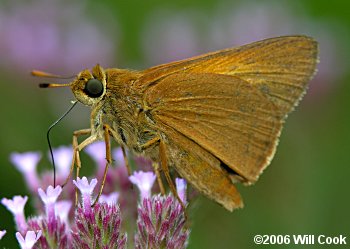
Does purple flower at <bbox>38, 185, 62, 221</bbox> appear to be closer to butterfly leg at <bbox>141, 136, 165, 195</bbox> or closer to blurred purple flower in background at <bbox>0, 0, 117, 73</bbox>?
butterfly leg at <bbox>141, 136, 165, 195</bbox>

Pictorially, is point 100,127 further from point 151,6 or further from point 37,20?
point 151,6

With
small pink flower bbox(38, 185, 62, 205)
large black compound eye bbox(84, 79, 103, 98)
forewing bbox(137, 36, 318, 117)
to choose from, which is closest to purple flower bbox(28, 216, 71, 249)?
small pink flower bbox(38, 185, 62, 205)

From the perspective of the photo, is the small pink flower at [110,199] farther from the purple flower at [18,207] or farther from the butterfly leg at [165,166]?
the purple flower at [18,207]

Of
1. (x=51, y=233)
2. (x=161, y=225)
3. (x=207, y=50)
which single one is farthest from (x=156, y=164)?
(x=207, y=50)

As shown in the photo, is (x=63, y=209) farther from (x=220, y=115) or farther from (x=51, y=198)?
(x=220, y=115)

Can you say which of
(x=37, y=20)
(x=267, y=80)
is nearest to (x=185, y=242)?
(x=267, y=80)

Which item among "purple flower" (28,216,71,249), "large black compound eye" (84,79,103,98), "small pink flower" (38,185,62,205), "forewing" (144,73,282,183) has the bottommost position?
"purple flower" (28,216,71,249)
